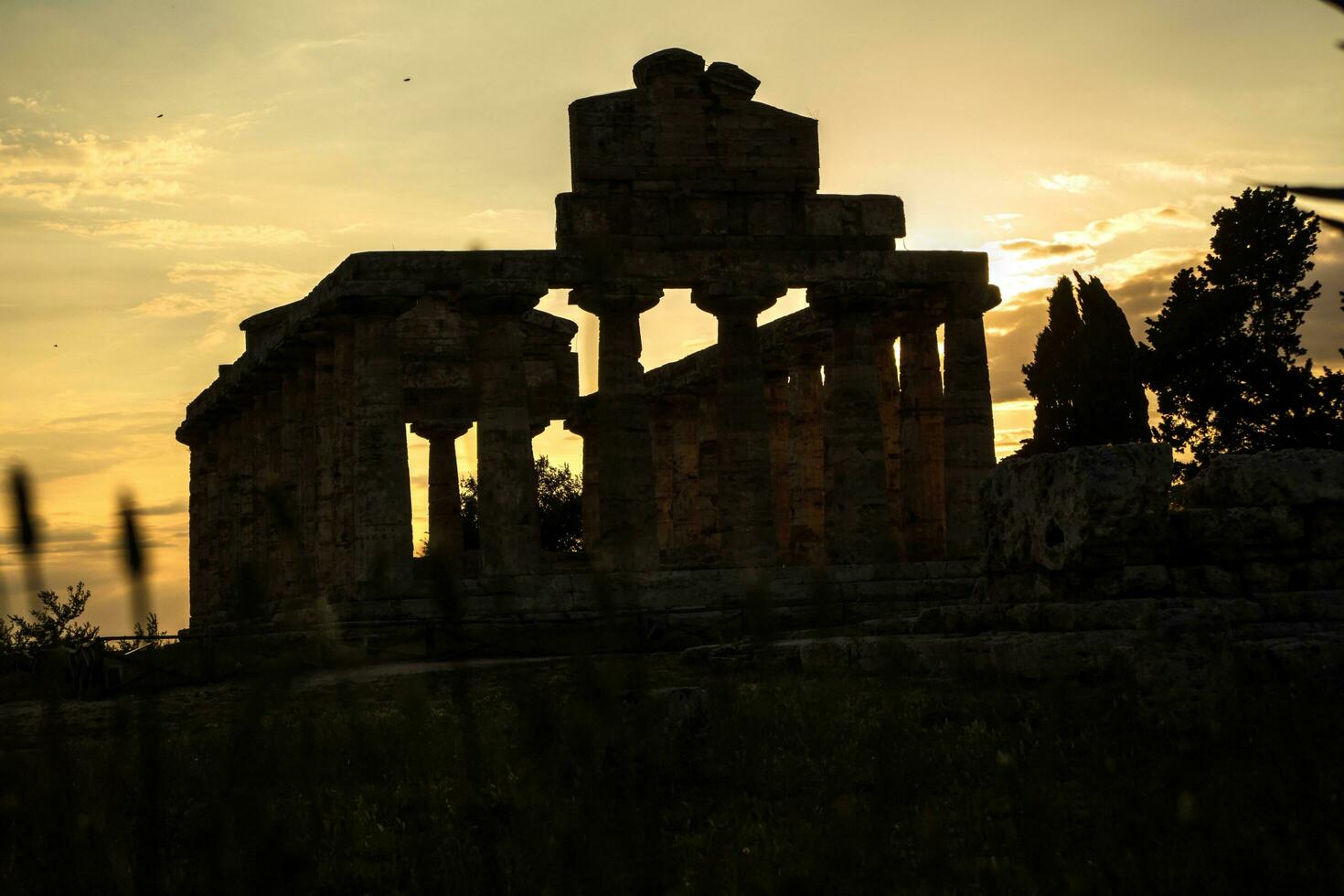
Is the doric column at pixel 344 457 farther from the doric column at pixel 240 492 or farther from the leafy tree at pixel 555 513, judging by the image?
the leafy tree at pixel 555 513

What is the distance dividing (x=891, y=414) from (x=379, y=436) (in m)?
16.0

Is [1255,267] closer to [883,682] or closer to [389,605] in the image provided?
[389,605]

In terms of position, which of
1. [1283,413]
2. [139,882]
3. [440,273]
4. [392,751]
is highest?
[440,273]

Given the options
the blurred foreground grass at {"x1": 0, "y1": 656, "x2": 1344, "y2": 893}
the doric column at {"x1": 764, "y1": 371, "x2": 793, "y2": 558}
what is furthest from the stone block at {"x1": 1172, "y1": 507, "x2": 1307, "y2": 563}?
the doric column at {"x1": 764, "y1": 371, "x2": 793, "y2": 558}

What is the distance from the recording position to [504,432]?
114 feet

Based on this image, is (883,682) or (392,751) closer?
(392,751)

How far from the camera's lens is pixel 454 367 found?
45500mm

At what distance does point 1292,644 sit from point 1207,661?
6.65 feet

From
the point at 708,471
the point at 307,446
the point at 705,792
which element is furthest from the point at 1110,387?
the point at 705,792

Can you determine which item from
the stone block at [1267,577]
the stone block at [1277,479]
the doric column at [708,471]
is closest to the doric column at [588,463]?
the doric column at [708,471]

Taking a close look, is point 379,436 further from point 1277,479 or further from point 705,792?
point 705,792

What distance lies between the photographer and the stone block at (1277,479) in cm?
1795

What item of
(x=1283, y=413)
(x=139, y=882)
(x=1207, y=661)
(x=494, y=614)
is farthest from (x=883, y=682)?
(x=1283, y=413)

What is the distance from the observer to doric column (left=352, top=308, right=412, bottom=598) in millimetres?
34438
